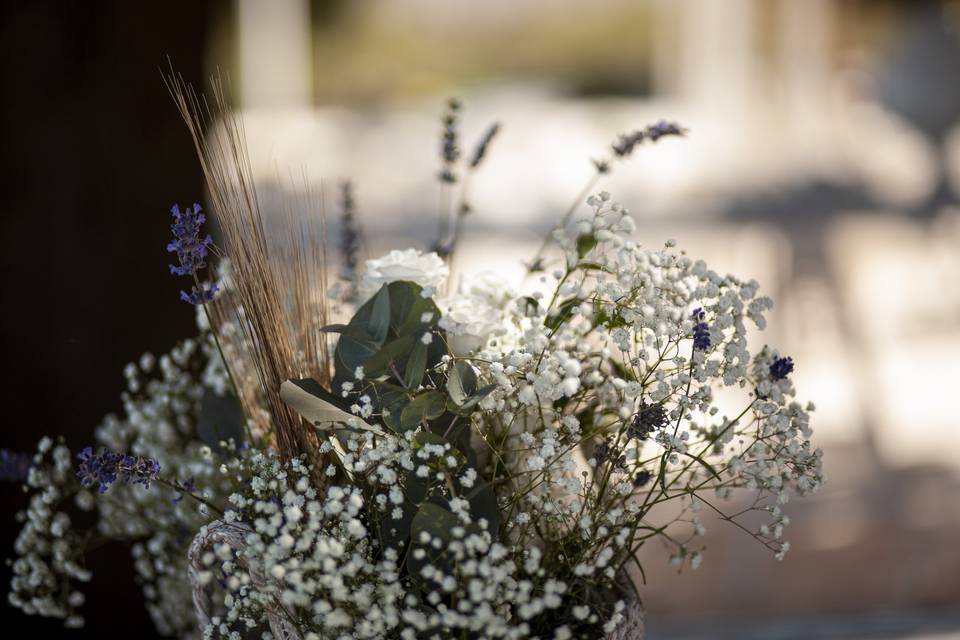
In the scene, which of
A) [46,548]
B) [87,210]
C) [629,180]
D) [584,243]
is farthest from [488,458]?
[629,180]

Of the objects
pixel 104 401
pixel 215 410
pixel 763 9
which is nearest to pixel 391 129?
pixel 763 9

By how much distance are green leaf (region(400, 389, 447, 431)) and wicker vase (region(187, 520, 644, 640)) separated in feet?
Result: 0.45

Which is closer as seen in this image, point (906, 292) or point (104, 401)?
point (104, 401)

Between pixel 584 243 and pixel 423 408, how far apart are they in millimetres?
181

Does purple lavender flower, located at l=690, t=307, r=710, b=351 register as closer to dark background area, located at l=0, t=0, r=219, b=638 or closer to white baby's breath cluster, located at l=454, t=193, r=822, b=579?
white baby's breath cluster, located at l=454, t=193, r=822, b=579

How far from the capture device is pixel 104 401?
50.1 inches

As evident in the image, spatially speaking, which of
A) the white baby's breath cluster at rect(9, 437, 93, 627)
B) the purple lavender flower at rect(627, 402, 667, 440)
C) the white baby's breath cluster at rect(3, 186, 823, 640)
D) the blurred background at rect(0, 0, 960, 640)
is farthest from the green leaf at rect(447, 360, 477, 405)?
the blurred background at rect(0, 0, 960, 640)

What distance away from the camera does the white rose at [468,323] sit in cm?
63

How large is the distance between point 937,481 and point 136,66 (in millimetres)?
2297

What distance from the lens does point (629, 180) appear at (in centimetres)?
337

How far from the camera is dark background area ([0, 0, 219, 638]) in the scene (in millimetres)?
1208

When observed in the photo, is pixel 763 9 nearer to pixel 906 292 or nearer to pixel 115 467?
pixel 906 292

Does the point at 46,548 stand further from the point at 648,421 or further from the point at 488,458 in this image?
the point at 648,421

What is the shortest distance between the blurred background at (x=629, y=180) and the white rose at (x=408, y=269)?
71 centimetres
